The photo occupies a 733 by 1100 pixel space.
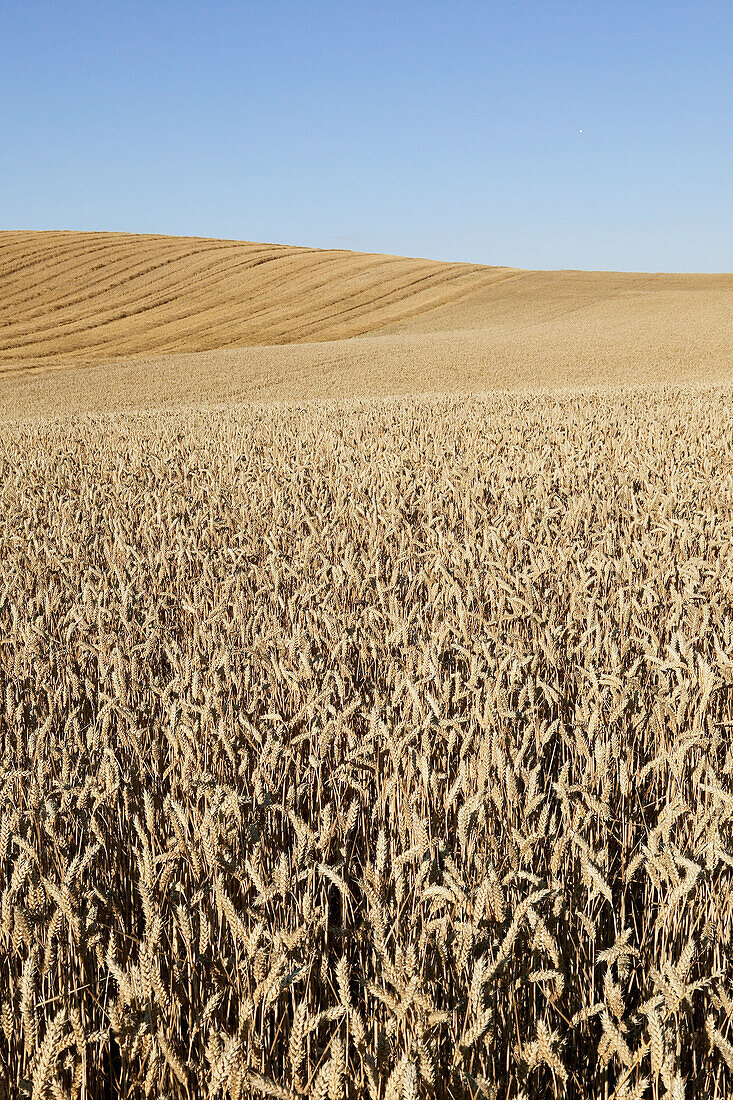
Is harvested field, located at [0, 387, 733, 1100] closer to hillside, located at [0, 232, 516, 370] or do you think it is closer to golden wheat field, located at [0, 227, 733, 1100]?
golden wheat field, located at [0, 227, 733, 1100]

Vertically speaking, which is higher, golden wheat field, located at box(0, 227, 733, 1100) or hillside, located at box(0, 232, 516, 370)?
hillside, located at box(0, 232, 516, 370)

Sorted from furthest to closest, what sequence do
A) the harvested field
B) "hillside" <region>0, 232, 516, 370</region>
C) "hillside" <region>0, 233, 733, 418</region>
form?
"hillside" <region>0, 232, 516, 370</region>
"hillside" <region>0, 233, 733, 418</region>
the harvested field

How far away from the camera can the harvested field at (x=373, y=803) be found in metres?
1.29

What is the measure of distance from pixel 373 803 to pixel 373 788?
0.20 feet

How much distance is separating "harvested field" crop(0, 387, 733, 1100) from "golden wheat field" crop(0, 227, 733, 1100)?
0.5 inches

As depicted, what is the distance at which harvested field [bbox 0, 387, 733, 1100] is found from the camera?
4.22 ft

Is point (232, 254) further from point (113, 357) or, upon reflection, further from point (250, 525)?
point (250, 525)

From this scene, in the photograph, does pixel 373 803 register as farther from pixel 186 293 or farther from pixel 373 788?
pixel 186 293

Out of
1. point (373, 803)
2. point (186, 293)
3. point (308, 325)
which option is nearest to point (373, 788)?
point (373, 803)

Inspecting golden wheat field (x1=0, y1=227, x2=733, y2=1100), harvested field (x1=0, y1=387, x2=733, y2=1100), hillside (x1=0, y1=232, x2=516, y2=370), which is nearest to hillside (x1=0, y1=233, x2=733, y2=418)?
hillside (x1=0, y1=232, x2=516, y2=370)

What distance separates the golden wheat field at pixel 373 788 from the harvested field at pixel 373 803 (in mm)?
13

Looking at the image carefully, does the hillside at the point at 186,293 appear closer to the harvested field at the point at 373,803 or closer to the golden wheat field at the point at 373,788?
the golden wheat field at the point at 373,788

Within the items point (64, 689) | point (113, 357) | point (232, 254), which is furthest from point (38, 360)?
point (64, 689)

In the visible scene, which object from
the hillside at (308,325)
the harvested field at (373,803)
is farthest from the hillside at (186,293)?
the harvested field at (373,803)
